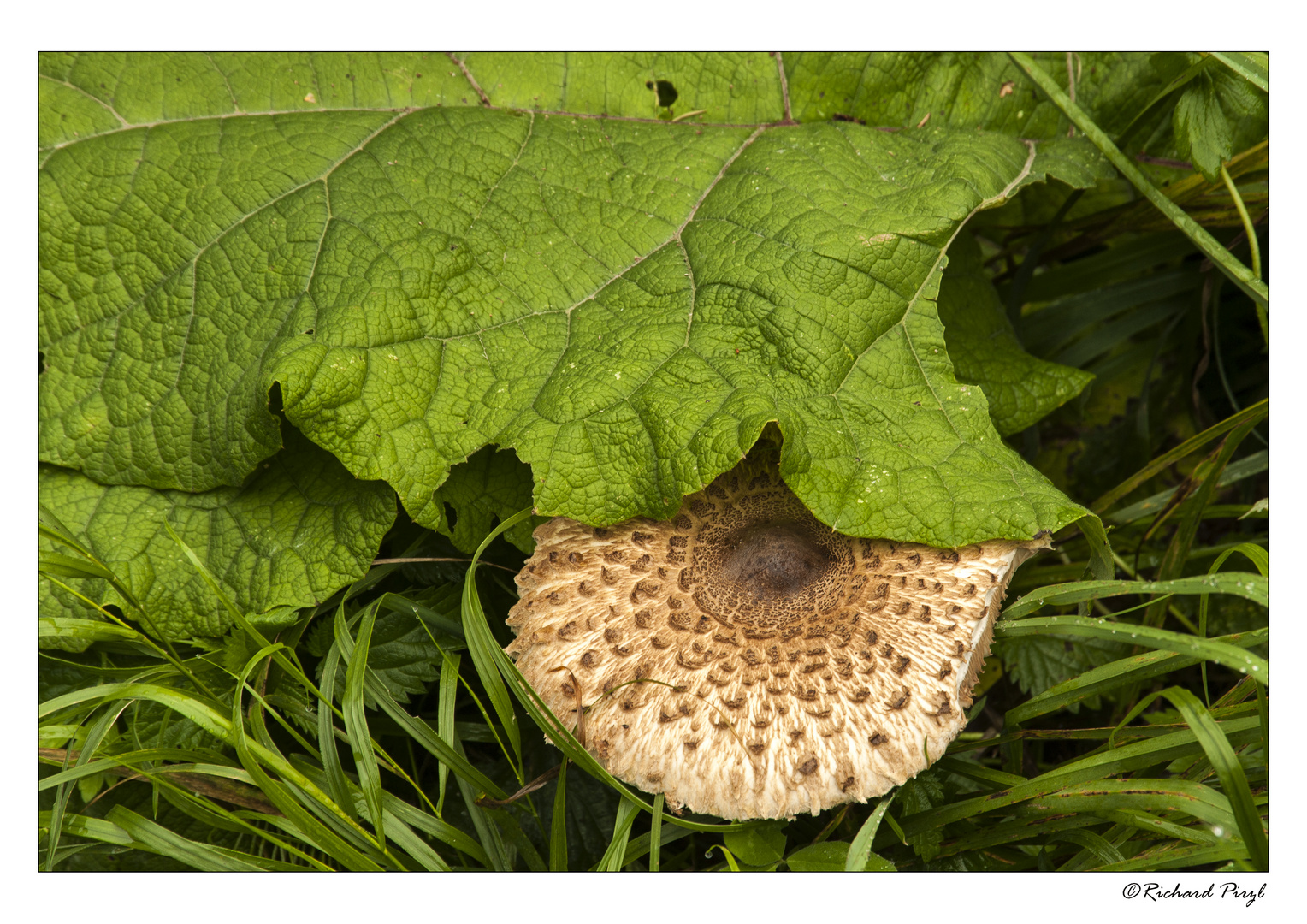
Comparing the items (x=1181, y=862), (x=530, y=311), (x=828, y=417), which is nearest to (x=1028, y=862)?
(x=1181, y=862)

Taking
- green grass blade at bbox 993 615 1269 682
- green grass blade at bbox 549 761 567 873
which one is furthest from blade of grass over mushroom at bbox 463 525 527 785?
green grass blade at bbox 993 615 1269 682

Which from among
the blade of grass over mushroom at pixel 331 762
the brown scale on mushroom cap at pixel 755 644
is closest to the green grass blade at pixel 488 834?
the blade of grass over mushroom at pixel 331 762

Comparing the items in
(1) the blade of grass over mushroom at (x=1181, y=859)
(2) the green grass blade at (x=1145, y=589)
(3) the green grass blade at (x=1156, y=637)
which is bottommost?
(1) the blade of grass over mushroom at (x=1181, y=859)

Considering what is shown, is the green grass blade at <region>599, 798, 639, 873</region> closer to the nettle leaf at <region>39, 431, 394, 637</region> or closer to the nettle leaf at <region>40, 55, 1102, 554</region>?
the nettle leaf at <region>40, 55, 1102, 554</region>

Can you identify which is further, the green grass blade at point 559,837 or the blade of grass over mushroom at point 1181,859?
the green grass blade at point 559,837

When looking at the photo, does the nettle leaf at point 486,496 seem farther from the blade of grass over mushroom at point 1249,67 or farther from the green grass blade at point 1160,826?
the blade of grass over mushroom at point 1249,67

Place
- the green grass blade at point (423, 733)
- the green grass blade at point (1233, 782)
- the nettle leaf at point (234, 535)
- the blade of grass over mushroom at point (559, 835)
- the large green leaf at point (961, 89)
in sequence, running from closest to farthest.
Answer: the green grass blade at point (1233, 782) → the blade of grass over mushroom at point (559, 835) → the green grass blade at point (423, 733) → the nettle leaf at point (234, 535) → the large green leaf at point (961, 89)

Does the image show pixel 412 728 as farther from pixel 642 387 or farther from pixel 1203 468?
pixel 1203 468

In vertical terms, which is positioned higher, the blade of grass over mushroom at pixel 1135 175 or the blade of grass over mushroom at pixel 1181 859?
the blade of grass over mushroom at pixel 1135 175
